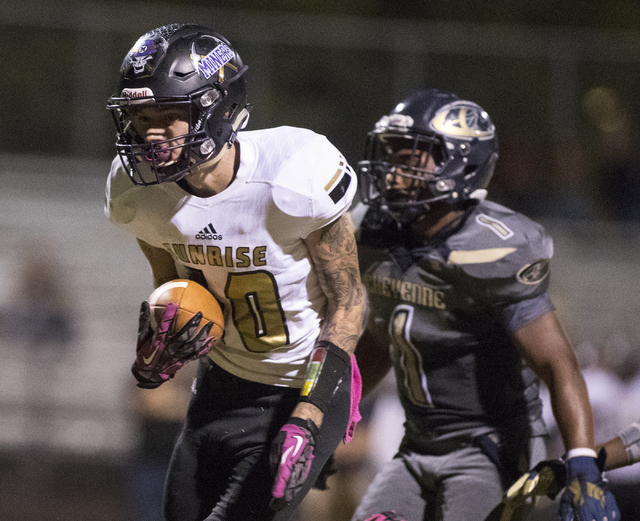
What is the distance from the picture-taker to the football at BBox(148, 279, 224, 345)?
258 cm

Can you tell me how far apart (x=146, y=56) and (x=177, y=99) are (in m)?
0.16

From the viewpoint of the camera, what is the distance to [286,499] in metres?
2.41

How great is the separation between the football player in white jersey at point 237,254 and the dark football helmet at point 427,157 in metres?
0.68

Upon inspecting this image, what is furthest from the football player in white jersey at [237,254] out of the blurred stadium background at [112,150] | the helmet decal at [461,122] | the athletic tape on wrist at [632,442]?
the blurred stadium background at [112,150]

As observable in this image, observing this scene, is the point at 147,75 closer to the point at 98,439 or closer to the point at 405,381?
the point at 405,381

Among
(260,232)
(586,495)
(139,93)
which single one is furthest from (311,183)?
(586,495)

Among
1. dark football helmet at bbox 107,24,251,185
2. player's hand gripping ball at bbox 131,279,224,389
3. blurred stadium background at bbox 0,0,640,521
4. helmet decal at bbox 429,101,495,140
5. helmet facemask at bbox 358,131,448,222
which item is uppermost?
dark football helmet at bbox 107,24,251,185

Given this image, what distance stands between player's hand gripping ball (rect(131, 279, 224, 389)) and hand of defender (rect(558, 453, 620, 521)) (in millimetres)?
1217

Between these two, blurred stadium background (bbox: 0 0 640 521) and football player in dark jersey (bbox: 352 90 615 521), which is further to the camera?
blurred stadium background (bbox: 0 0 640 521)

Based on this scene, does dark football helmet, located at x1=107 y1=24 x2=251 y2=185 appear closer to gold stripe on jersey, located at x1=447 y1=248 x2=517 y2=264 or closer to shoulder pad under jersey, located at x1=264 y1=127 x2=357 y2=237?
shoulder pad under jersey, located at x1=264 y1=127 x2=357 y2=237

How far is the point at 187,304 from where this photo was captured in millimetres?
2594

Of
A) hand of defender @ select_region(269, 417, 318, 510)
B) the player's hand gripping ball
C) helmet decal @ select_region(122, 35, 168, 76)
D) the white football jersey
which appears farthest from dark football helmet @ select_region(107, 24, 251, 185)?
hand of defender @ select_region(269, 417, 318, 510)

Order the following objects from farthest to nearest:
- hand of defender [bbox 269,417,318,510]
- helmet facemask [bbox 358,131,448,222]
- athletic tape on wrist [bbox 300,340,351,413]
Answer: helmet facemask [bbox 358,131,448,222]
athletic tape on wrist [bbox 300,340,351,413]
hand of defender [bbox 269,417,318,510]

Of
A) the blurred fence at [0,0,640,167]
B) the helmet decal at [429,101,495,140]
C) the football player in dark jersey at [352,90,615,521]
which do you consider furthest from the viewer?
the blurred fence at [0,0,640,167]
